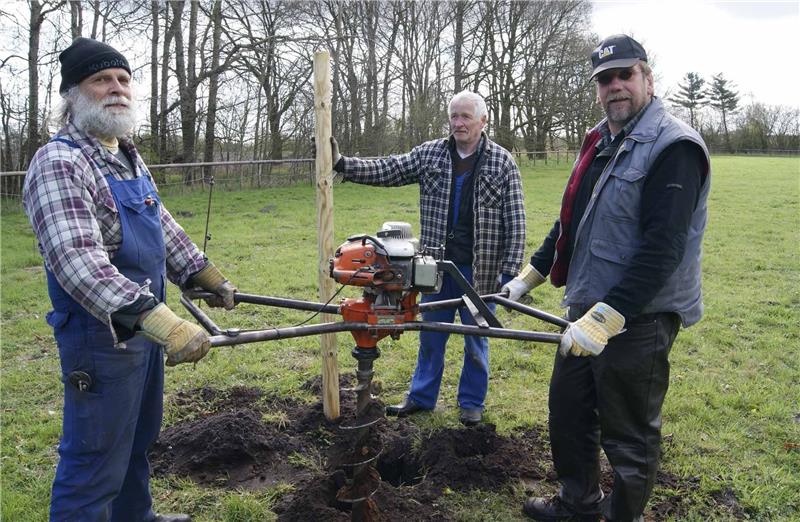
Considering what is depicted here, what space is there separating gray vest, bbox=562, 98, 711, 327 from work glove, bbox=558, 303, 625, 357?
0.27 meters

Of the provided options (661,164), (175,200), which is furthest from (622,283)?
(175,200)

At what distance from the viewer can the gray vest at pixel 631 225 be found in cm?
295

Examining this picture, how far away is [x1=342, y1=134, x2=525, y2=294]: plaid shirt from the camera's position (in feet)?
14.9

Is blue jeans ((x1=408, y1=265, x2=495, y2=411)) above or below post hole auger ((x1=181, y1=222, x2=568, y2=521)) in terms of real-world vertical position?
below

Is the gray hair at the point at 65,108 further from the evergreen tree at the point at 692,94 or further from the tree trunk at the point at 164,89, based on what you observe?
the evergreen tree at the point at 692,94

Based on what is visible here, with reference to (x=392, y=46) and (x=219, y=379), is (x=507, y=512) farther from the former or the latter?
(x=392, y=46)

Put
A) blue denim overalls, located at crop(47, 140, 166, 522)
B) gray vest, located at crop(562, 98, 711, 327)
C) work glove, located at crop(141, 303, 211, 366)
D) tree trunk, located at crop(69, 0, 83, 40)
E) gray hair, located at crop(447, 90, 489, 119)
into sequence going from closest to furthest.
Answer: work glove, located at crop(141, 303, 211, 366), blue denim overalls, located at crop(47, 140, 166, 522), gray vest, located at crop(562, 98, 711, 327), gray hair, located at crop(447, 90, 489, 119), tree trunk, located at crop(69, 0, 83, 40)

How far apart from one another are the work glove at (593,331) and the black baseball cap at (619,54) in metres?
1.16

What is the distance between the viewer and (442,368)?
4.88m

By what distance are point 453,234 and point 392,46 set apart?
2671cm

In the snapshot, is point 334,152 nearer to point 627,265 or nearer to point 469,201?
point 469,201

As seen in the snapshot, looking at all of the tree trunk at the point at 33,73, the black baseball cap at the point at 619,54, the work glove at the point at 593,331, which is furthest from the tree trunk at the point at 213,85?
the work glove at the point at 593,331

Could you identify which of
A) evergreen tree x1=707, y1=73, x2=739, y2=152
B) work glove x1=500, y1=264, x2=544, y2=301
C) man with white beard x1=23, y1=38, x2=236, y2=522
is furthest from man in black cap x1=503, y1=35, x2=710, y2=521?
evergreen tree x1=707, y1=73, x2=739, y2=152

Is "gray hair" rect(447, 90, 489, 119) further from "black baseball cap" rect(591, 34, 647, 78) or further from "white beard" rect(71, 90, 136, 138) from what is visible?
"white beard" rect(71, 90, 136, 138)
